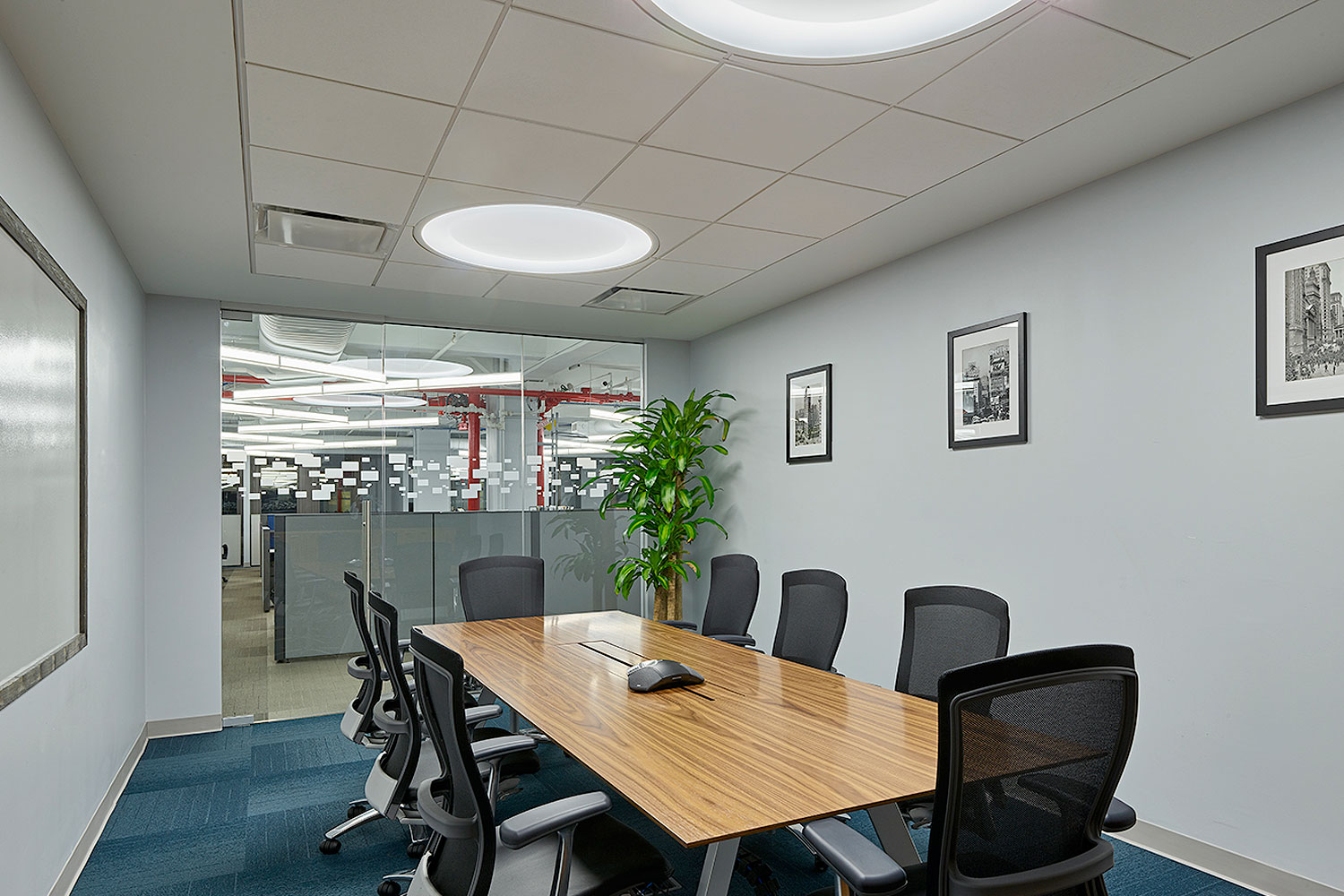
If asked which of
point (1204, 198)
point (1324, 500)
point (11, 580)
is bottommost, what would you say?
point (11, 580)

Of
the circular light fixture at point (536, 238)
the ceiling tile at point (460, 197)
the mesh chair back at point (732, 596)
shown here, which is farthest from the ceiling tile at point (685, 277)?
the mesh chair back at point (732, 596)

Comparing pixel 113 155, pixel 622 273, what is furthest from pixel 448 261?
pixel 113 155

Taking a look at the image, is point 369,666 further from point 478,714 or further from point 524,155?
point 524,155

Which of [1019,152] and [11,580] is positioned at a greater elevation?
[1019,152]

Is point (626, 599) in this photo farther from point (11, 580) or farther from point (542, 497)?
A: point (11, 580)

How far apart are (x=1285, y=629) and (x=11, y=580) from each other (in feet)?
13.8

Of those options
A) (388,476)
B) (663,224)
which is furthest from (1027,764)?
(388,476)

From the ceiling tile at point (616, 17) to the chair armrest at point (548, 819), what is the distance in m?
2.12

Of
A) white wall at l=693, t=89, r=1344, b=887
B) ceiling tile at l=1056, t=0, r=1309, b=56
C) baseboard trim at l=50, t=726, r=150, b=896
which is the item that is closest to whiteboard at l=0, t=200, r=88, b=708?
baseboard trim at l=50, t=726, r=150, b=896

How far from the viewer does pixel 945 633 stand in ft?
10.2

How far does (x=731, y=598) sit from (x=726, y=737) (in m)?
2.27

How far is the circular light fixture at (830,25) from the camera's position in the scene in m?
2.49

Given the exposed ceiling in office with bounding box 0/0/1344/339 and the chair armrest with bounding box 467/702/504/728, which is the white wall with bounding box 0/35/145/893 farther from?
the chair armrest with bounding box 467/702/504/728

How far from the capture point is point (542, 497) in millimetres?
6930
